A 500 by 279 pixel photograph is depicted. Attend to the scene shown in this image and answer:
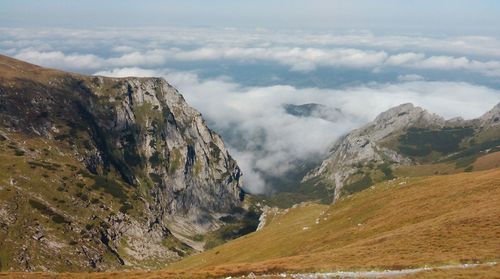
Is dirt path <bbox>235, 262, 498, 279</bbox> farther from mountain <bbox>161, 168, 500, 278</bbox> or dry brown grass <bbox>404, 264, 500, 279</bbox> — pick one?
dry brown grass <bbox>404, 264, 500, 279</bbox>

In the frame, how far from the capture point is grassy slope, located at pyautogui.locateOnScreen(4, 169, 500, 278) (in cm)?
5606

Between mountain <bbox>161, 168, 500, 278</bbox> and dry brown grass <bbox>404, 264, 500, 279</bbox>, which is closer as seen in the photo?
dry brown grass <bbox>404, 264, 500, 279</bbox>

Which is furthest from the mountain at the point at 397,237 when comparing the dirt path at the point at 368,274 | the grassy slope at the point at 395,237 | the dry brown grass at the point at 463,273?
the dry brown grass at the point at 463,273

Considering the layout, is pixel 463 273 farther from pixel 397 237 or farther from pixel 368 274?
pixel 397 237

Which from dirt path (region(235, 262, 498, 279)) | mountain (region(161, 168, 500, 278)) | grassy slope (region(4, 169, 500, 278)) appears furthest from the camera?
grassy slope (region(4, 169, 500, 278))

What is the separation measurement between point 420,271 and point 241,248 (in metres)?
92.8

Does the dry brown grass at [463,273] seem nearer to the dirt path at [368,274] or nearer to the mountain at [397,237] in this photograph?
the dirt path at [368,274]

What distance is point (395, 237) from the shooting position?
68.6m

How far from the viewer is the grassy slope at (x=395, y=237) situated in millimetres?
56062

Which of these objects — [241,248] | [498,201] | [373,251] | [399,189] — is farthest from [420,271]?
[241,248]

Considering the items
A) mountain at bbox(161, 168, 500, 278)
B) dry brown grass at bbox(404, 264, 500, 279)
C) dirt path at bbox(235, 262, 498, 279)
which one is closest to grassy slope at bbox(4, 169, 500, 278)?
mountain at bbox(161, 168, 500, 278)

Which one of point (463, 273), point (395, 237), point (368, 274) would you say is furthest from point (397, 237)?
point (463, 273)

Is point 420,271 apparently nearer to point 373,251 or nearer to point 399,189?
point 373,251

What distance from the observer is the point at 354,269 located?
5309cm
